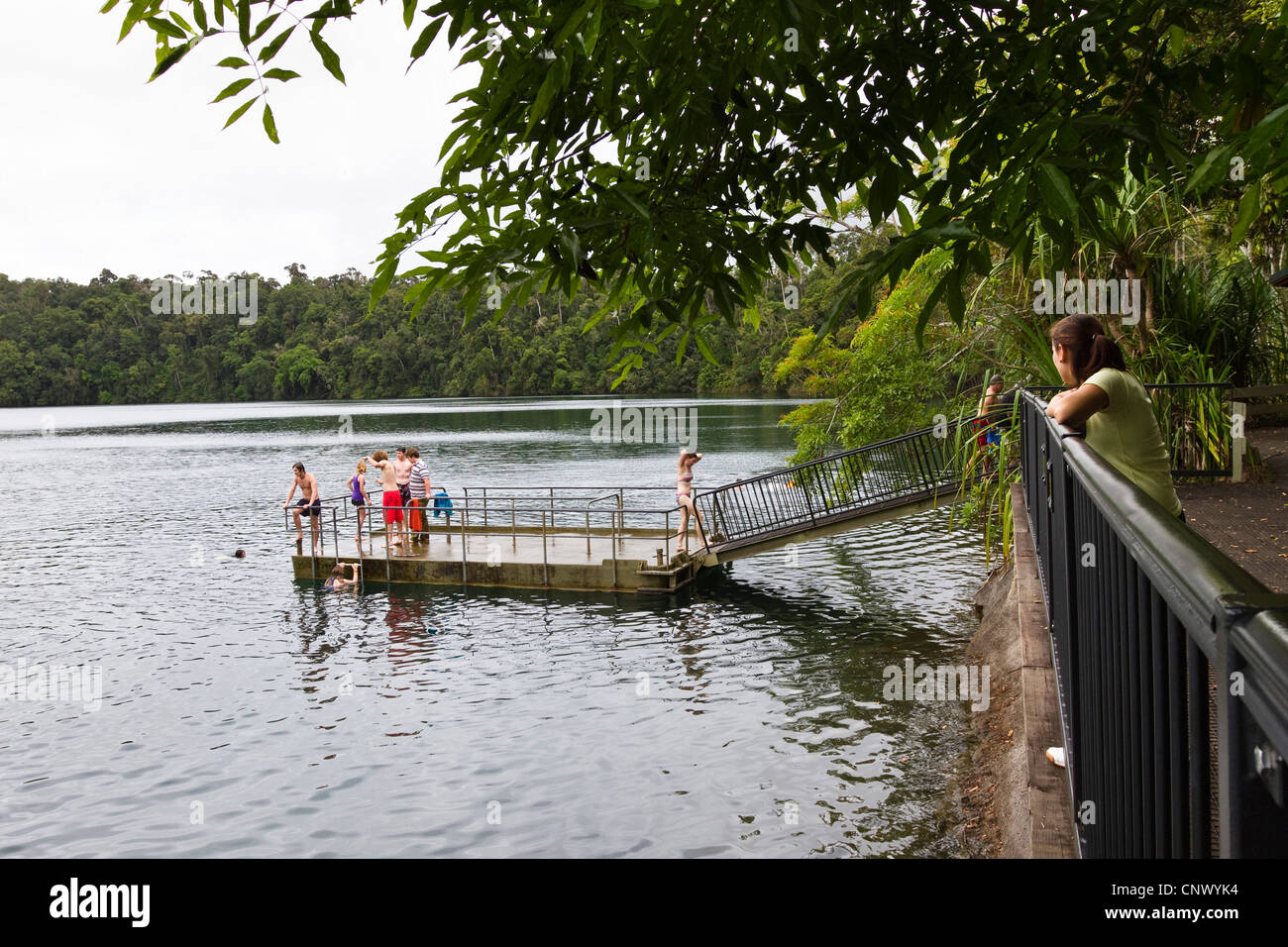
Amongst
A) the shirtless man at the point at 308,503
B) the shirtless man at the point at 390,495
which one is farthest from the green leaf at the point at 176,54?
the shirtless man at the point at 308,503

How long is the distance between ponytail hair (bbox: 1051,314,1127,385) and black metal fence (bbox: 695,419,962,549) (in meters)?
13.3

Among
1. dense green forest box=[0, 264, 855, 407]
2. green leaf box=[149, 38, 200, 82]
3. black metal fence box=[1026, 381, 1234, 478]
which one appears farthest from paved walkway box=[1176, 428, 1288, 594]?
dense green forest box=[0, 264, 855, 407]

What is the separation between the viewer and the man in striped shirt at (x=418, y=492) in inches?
922

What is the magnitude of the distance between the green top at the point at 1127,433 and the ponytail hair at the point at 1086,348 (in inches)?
8.3

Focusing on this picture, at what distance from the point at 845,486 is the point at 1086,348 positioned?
15533mm

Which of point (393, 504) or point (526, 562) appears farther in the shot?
point (393, 504)

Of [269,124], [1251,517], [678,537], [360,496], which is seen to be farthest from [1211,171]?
[360,496]

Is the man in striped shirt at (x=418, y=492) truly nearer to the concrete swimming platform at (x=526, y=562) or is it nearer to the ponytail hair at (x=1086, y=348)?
the concrete swimming platform at (x=526, y=562)

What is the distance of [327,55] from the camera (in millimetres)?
2887

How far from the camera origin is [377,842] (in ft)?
34.4

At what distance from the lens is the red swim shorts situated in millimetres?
22922

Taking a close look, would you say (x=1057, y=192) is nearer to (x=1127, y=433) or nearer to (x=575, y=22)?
(x=575, y=22)

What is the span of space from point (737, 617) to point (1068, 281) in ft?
31.5
